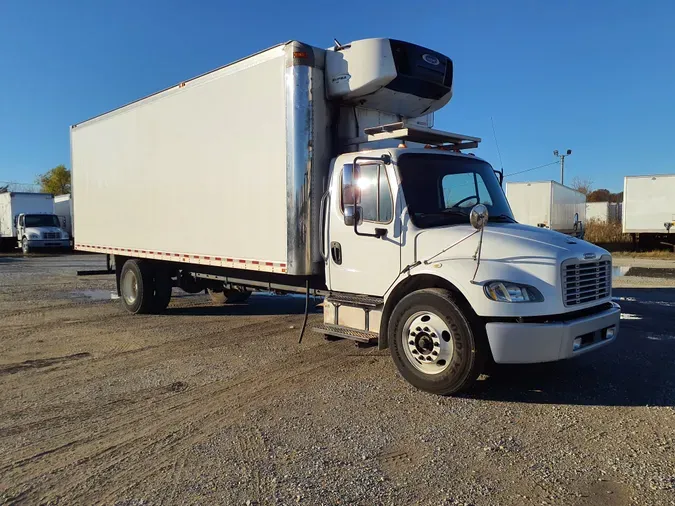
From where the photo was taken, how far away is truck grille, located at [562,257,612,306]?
4863 mm

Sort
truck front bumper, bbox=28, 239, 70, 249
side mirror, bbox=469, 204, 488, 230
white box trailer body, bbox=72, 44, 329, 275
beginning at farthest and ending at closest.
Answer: truck front bumper, bbox=28, 239, 70, 249
white box trailer body, bbox=72, 44, 329, 275
side mirror, bbox=469, 204, 488, 230

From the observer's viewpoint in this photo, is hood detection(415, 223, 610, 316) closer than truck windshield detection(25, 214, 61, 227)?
Yes

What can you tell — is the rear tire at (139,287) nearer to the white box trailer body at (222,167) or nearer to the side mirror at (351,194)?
the white box trailer body at (222,167)

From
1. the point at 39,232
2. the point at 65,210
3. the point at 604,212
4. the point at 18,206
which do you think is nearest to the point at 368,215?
the point at 39,232

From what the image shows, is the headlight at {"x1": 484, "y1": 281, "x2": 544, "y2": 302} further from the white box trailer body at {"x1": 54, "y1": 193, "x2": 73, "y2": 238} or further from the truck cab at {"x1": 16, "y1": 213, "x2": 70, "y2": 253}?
the white box trailer body at {"x1": 54, "y1": 193, "x2": 73, "y2": 238}

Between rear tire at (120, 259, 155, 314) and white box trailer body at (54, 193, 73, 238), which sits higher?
white box trailer body at (54, 193, 73, 238)

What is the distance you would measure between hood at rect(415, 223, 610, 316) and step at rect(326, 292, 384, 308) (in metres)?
0.78

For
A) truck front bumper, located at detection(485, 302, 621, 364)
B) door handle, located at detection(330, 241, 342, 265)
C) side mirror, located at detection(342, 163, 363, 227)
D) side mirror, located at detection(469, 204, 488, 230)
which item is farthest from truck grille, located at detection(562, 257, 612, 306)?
door handle, located at detection(330, 241, 342, 265)

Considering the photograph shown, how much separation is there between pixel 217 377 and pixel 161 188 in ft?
14.1

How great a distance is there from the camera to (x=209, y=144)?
A: 787 centimetres

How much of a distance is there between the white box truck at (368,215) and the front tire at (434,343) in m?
0.01

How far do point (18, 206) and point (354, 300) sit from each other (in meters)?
32.0

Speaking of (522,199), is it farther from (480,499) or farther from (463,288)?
(480,499)

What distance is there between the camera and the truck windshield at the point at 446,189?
5.66m
